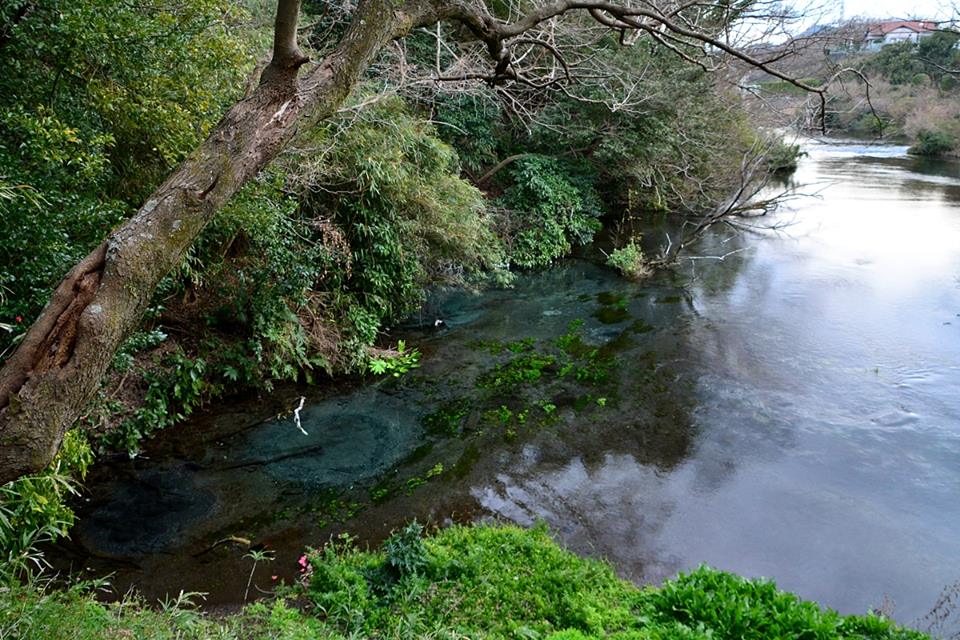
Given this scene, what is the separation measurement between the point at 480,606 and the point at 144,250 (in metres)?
3.22

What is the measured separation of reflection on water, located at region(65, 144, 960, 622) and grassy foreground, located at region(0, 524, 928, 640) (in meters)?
0.80

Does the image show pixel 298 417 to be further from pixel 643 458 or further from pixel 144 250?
pixel 144 250

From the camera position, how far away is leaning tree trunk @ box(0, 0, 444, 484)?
2400 millimetres

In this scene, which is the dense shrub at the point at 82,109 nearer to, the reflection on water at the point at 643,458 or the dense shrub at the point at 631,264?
the reflection on water at the point at 643,458

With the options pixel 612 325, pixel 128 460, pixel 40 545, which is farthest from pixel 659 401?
pixel 40 545

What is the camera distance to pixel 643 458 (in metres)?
7.22

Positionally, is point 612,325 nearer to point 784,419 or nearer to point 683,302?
point 683,302

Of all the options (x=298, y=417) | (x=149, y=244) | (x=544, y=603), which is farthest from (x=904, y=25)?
(x=149, y=244)

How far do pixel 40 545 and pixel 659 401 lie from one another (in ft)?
23.7

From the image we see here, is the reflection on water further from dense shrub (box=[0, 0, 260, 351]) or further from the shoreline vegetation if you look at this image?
dense shrub (box=[0, 0, 260, 351])

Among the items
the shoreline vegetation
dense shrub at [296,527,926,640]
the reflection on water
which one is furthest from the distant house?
dense shrub at [296,527,926,640]

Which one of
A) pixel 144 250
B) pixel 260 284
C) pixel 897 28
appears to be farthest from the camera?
pixel 897 28

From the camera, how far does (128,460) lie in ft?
21.5

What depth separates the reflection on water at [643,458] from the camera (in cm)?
557
